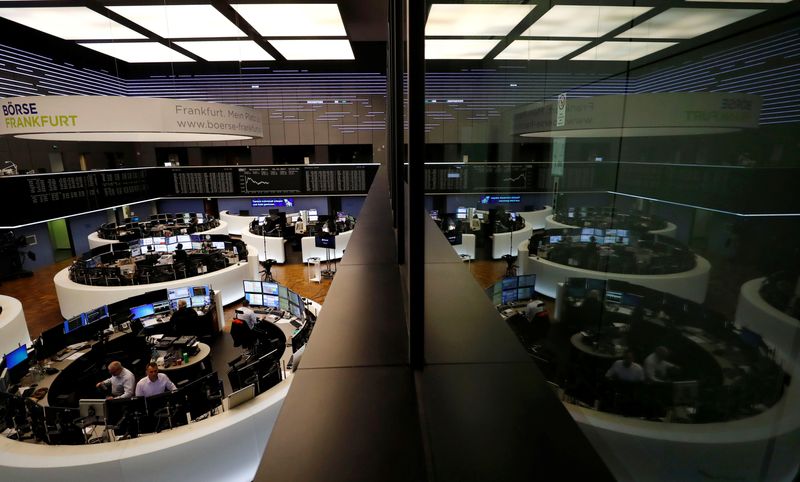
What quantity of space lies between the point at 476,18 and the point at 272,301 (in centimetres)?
692

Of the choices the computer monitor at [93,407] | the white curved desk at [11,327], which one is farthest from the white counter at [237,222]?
the computer monitor at [93,407]

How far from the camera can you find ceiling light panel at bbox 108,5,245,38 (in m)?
7.24

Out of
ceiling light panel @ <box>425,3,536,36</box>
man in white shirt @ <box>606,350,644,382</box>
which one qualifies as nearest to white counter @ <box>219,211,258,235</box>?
ceiling light panel @ <box>425,3,536,36</box>

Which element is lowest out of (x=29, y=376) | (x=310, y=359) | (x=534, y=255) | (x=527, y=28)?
(x=29, y=376)

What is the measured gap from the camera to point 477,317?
57.9 inches

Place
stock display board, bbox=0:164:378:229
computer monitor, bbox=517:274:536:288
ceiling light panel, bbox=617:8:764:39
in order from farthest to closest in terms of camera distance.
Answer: stock display board, bbox=0:164:378:229 → computer monitor, bbox=517:274:536:288 → ceiling light panel, bbox=617:8:764:39

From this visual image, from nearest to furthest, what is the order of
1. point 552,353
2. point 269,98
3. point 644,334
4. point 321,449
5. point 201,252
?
point 644,334
point 321,449
point 552,353
point 201,252
point 269,98

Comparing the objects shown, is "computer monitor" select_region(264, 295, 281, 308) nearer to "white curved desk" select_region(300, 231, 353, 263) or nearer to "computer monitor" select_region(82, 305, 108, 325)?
"computer monitor" select_region(82, 305, 108, 325)

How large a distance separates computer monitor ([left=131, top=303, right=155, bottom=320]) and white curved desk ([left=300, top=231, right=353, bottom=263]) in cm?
549

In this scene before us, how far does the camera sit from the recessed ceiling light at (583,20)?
0.76 metres

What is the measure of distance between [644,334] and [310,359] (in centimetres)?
101

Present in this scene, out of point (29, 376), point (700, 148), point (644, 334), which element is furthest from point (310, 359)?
point (29, 376)

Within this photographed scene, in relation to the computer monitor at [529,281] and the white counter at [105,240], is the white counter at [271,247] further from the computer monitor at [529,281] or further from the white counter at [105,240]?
the computer monitor at [529,281]

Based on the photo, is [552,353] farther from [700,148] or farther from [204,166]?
[204,166]
